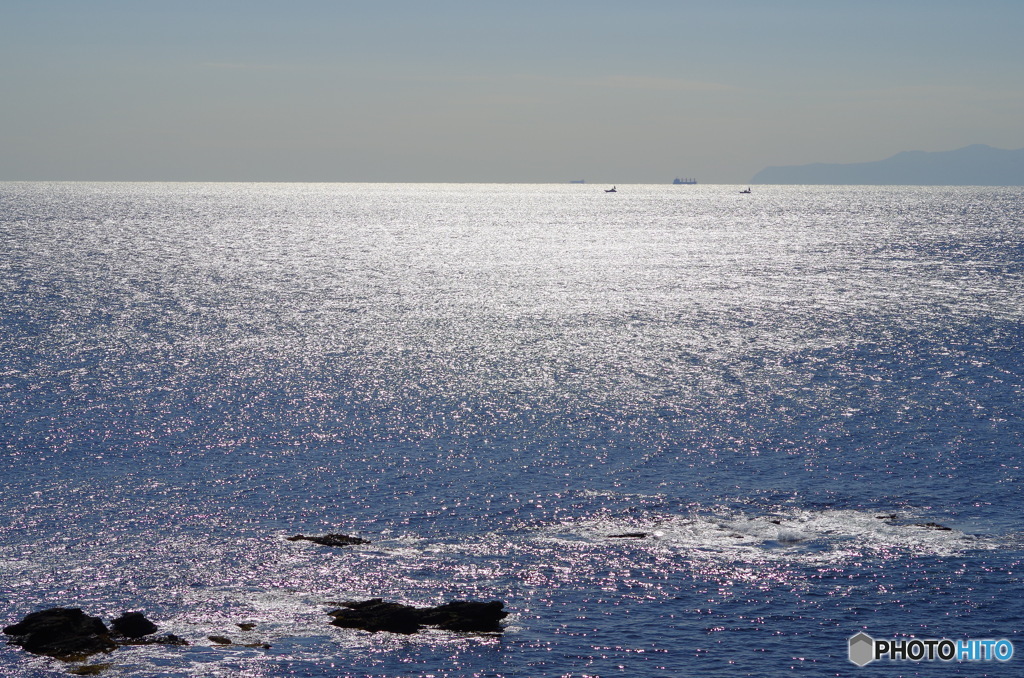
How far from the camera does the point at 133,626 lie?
4809 centimetres

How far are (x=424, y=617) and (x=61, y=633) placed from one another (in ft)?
57.5

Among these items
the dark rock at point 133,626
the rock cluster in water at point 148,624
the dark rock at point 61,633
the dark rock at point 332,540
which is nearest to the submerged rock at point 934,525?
the rock cluster in water at point 148,624

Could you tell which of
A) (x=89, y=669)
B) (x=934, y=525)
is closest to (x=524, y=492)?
(x=934, y=525)

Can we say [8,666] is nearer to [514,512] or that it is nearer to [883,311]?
[514,512]

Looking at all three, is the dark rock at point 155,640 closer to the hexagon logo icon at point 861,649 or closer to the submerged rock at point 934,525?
the hexagon logo icon at point 861,649

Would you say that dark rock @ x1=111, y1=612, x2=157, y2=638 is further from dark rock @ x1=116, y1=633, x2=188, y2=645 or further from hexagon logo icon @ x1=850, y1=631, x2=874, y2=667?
hexagon logo icon @ x1=850, y1=631, x2=874, y2=667

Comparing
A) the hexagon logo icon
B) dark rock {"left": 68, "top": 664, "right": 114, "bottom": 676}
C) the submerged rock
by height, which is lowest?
the hexagon logo icon

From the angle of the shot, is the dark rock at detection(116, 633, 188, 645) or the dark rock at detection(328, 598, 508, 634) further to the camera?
the dark rock at detection(328, 598, 508, 634)

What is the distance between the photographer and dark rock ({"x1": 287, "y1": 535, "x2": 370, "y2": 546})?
200 ft

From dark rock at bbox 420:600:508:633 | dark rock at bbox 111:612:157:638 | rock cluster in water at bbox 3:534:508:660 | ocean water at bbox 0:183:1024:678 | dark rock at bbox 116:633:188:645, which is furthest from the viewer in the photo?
dark rock at bbox 420:600:508:633

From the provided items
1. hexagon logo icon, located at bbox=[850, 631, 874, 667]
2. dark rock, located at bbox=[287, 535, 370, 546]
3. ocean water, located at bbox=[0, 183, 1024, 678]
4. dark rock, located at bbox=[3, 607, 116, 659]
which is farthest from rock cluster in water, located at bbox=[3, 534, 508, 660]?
hexagon logo icon, located at bbox=[850, 631, 874, 667]

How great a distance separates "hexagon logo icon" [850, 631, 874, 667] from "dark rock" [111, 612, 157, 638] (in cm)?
3439

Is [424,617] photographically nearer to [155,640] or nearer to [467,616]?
[467,616]

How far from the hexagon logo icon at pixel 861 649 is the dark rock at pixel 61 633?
117 feet
